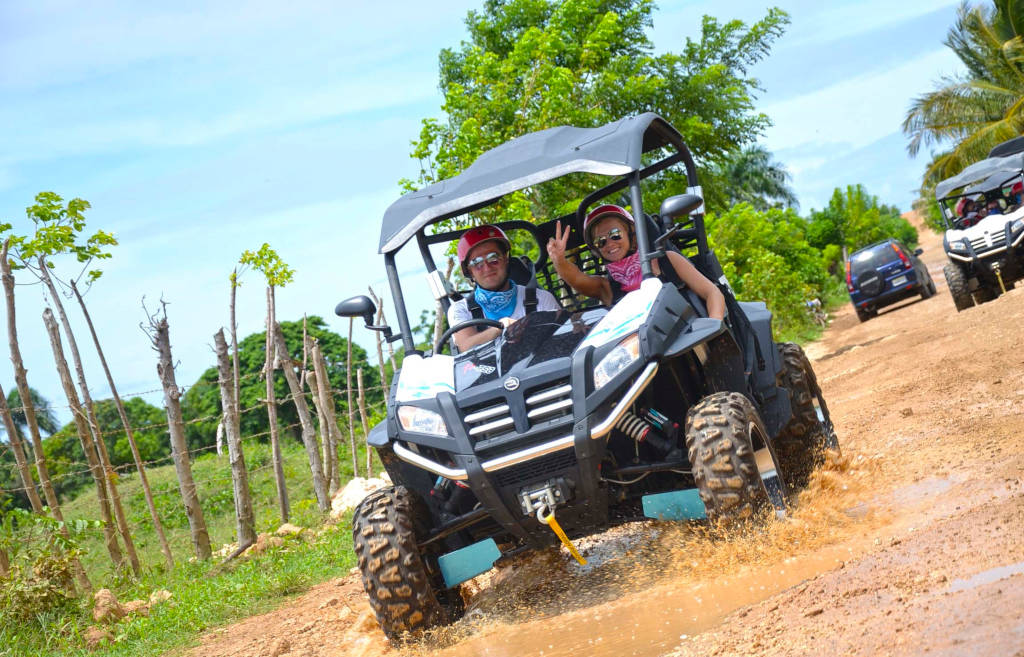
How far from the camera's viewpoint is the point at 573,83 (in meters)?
19.2

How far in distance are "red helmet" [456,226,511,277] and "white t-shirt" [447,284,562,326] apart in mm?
222

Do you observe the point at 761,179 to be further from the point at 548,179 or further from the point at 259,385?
the point at 548,179

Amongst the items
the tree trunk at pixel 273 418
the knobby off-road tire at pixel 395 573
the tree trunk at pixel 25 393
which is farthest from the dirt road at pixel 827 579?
the tree trunk at pixel 273 418

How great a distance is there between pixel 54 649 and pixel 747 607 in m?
6.29

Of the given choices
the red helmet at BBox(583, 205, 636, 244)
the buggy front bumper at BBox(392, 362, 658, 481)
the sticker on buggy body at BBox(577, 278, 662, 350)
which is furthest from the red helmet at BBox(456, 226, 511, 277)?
the buggy front bumper at BBox(392, 362, 658, 481)

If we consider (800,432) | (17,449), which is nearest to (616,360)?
(800,432)

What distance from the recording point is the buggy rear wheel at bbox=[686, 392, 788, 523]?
16.9 ft

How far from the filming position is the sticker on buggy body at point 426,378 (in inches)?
222

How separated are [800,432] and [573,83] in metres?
13.0

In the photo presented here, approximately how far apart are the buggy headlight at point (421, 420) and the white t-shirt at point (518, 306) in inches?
47.4

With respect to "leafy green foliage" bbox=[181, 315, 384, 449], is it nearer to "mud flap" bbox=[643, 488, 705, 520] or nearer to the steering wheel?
the steering wheel

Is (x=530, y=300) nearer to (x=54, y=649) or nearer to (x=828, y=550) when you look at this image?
(x=828, y=550)

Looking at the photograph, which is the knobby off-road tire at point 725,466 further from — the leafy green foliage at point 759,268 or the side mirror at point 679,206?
the leafy green foliage at point 759,268

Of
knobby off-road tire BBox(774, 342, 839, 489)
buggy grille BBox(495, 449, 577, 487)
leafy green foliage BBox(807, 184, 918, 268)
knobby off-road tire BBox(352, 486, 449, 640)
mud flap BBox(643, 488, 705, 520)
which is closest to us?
buggy grille BBox(495, 449, 577, 487)
